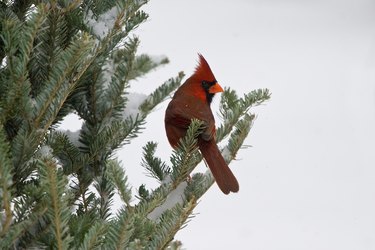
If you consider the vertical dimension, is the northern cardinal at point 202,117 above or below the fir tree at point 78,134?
above

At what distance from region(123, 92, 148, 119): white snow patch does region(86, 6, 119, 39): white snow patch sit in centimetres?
21

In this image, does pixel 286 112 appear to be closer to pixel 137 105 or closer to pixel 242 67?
pixel 242 67

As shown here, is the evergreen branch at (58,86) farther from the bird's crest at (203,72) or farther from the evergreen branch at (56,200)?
the bird's crest at (203,72)

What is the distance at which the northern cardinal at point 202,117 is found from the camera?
6.14 feet

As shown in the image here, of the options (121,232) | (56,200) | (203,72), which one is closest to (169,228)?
(121,232)

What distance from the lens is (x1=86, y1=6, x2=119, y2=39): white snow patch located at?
1605 mm

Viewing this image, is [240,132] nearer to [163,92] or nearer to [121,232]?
[163,92]

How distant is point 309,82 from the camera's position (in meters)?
5.40

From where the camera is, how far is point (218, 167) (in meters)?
1.87

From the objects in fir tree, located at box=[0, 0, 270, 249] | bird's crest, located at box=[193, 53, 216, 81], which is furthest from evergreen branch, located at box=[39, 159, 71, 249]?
bird's crest, located at box=[193, 53, 216, 81]

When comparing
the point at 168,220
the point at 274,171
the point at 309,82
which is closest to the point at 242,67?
the point at 309,82

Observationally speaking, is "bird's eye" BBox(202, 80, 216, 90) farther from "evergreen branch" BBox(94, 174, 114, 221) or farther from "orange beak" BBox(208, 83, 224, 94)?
"evergreen branch" BBox(94, 174, 114, 221)

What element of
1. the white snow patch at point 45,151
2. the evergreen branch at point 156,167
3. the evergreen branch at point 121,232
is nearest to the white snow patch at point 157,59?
the evergreen branch at point 156,167

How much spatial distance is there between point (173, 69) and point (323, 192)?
1443 mm
